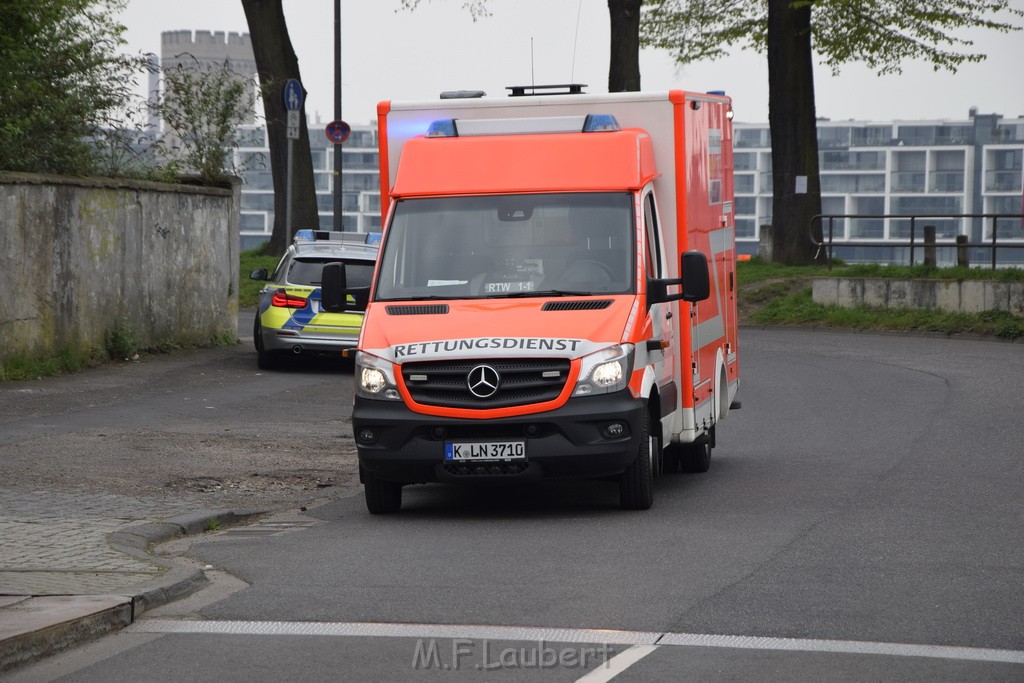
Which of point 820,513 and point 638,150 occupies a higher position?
point 638,150

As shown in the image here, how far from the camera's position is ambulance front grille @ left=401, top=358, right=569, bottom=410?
10188 mm

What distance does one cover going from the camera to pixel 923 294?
2977cm

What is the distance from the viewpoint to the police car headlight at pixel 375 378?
34.1 ft

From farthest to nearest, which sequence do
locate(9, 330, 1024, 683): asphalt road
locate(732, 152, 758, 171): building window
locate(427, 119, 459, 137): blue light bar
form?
locate(732, 152, 758, 171): building window
locate(427, 119, 459, 137): blue light bar
locate(9, 330, 1024, 683): asphalt road

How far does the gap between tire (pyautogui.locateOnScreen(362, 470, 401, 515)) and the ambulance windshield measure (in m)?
1.21

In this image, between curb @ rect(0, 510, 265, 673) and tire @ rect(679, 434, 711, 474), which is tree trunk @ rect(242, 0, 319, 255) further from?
curb @ rect(0, 510, 265, 673)

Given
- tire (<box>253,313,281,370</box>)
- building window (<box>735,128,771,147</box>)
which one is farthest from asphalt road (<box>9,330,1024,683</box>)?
building window (<box>735,128,771,147</box>)

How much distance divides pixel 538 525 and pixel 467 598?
242 cm

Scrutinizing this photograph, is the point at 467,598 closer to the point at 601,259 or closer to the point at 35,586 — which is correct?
the point at 35,586

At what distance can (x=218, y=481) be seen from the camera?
482 inches

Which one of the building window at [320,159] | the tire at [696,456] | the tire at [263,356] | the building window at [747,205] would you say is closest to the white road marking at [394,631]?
the tire at [696,456]

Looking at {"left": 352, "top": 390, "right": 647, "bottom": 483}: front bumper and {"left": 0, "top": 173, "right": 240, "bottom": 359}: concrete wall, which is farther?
{"left": 0, "top": 173, "right": 240, "bottom": 359}: concrete wall

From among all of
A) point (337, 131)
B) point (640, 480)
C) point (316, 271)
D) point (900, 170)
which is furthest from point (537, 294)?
point (900, 170)

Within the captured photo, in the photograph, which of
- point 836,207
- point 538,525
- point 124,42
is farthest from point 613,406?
point 836,207
